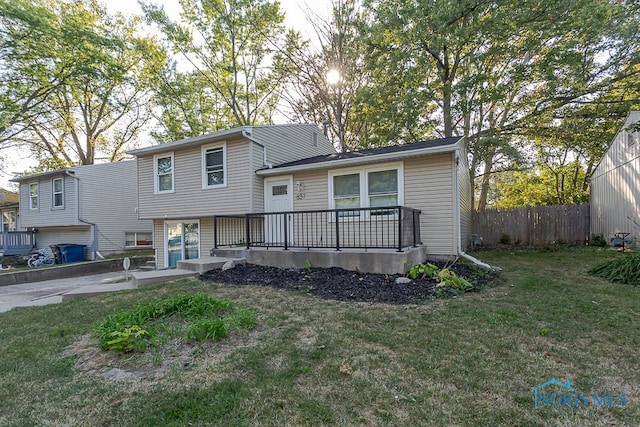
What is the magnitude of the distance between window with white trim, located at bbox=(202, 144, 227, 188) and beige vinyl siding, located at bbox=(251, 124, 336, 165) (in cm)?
131

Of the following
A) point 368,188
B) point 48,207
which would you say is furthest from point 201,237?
point 48,207

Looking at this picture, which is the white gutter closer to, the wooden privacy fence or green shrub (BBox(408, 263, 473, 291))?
green shrub (BBox(408, 263, 473, 291))

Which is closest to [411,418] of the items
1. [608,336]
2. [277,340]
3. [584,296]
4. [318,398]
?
[318,398]

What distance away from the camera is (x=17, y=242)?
15.9m

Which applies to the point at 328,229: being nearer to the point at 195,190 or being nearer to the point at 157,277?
the point at 157,277

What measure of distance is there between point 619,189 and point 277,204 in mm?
10434

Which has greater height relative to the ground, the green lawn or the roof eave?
the roof eave

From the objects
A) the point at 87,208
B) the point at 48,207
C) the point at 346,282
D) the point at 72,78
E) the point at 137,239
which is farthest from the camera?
the point at 137,239

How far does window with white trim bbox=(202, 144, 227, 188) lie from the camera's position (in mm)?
9500

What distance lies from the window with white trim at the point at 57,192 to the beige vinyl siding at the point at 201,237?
702 centimetres

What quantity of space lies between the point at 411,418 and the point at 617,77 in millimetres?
15696

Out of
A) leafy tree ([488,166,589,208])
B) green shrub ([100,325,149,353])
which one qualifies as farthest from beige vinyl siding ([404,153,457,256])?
leafy tree ([488,166,589,208])

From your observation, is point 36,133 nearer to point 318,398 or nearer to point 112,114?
point 112,114

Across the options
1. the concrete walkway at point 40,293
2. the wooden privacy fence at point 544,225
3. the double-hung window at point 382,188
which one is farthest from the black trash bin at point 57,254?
the wooden privacy fence at point 544,225
